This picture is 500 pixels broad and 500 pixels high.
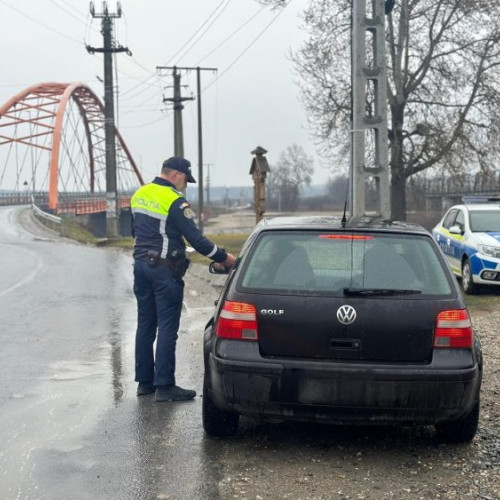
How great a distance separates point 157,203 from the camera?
18.8 feet

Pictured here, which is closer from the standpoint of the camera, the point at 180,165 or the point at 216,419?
the point at 216,419

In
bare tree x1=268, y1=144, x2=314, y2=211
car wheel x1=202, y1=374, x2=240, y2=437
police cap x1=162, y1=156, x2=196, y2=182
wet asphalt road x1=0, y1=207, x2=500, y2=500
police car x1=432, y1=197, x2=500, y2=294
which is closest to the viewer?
wet asphalt road x1=0, y1=207, x2=500, y2=500

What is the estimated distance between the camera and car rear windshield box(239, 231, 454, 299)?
4.43 metres

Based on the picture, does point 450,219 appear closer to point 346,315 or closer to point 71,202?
point 346,315

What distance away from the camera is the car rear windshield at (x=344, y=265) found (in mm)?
4430

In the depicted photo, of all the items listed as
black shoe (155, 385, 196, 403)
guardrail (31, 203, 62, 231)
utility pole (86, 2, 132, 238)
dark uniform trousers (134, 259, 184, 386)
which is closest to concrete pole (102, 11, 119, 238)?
utility pole (86, 2, 132, 238)

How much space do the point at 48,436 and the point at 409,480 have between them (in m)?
2.37

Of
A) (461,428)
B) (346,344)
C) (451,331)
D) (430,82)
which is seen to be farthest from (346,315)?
(430,82)

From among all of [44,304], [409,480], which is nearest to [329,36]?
[44,304]

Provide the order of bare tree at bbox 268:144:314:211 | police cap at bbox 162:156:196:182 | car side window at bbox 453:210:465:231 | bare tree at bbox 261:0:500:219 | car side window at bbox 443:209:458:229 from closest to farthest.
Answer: police cap at bbox 162:156:196:182, car side window at bbox 453:210:465:231, car side window at bbox 443:209:458:229, bare tree at bbox 261:0:500:219, bare tree at bbox 268:144:314:211

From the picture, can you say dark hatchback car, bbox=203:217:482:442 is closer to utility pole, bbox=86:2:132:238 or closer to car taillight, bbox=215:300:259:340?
car taillight, bbox=215:300:259:340

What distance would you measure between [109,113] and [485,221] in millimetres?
26810

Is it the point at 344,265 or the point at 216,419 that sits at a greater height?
the point at 344,265

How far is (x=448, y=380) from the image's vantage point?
4219 mm
